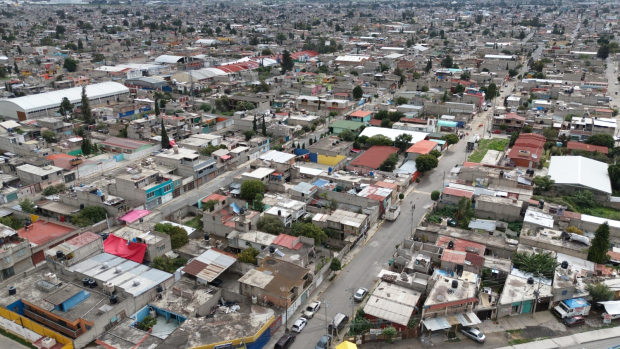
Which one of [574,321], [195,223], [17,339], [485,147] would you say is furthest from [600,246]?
[17,339]

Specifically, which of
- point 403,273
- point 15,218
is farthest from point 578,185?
point 15,218

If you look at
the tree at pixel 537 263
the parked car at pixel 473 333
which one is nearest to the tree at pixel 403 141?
the tree at pixel 537 263

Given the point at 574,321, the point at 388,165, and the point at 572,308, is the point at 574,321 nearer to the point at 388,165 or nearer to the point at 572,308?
the point at 572,308

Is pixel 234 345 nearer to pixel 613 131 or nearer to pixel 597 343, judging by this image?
pixel 597 343

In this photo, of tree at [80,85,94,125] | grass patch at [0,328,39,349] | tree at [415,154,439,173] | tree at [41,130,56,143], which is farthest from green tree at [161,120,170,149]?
grass patch at [0,328,39,349]

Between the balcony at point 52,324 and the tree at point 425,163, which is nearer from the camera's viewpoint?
the balcony at point 52,324

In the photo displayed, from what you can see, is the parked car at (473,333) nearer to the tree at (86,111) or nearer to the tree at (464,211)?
the tree at (464,211)
